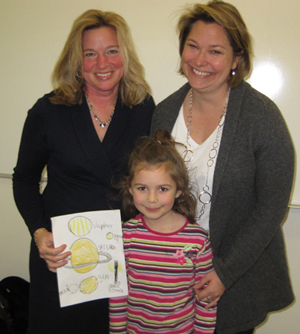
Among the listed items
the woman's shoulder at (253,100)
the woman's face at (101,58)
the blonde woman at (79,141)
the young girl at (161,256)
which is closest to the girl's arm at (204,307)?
the young girl at (161,256)

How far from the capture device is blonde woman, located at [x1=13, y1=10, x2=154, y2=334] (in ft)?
4.46

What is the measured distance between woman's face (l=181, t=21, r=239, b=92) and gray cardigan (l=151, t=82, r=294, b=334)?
11 cm

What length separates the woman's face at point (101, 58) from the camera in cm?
135

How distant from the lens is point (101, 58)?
52.9 inches

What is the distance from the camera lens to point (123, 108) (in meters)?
1.48

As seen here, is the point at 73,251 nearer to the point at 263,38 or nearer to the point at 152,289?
the point at 152,289

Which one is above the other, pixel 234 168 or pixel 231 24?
pixel 231 24

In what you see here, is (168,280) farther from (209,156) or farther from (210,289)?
(209,156)

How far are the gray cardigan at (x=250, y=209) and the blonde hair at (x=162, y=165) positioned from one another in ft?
0.40

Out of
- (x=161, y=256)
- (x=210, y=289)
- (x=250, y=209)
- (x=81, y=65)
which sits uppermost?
(x=81, y=65)

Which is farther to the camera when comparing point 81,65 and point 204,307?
point 81,65

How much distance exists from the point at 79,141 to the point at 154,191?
1.37 ft

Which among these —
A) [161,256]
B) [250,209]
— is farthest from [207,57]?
[161,256]

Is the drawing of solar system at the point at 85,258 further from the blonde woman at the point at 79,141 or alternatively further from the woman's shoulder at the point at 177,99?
the woman's shoulder at the point at 177,99
